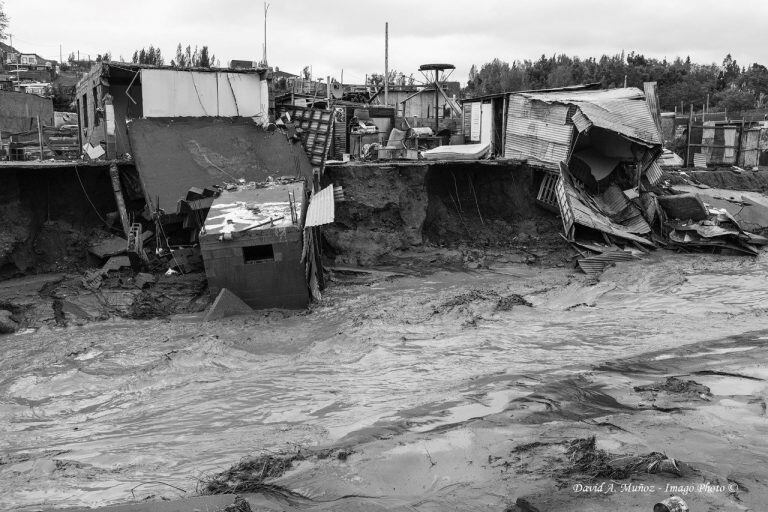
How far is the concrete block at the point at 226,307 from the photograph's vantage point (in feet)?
41.7

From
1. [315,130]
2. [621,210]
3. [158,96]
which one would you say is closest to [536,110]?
[621,210]

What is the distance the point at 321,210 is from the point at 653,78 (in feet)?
143

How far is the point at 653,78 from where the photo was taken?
1984 inches

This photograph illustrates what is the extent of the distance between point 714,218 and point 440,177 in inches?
286

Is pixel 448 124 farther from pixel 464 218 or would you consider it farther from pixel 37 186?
pixel 37 186

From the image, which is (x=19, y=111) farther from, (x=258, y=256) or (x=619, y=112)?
(x=619, y=112)

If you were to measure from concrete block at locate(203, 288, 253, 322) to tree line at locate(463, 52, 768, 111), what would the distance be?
37.7 m

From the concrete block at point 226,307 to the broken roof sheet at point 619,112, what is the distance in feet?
34.0

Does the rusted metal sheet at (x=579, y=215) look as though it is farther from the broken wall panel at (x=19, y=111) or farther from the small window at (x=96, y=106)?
the broken wall panel at (x=19, y=111)

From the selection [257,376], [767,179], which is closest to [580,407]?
[257,376]

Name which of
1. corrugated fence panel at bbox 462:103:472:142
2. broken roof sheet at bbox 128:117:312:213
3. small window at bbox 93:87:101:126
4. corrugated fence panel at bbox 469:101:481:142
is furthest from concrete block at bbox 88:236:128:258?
corrugated fence panel at bbox 462:103:472:142

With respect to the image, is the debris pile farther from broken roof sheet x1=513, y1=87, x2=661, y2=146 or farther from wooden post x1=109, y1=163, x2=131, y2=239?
broken roof sheet x1=513, y1=87, x2=661, y2=146

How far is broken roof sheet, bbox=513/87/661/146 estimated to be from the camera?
733 inches

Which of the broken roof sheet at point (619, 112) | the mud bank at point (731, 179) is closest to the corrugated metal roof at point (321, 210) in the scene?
the broken roof sheet at point (619, 112)
